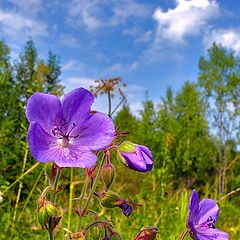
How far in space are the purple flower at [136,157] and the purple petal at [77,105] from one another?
0.40 ft

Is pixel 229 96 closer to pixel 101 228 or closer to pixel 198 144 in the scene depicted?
pixel 198 144

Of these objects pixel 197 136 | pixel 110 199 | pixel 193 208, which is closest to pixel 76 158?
pixel 110 199

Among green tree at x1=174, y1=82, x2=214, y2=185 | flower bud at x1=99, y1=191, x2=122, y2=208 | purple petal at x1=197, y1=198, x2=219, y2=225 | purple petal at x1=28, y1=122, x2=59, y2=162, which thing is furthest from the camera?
green tree at x1=174, y1=82, x2=214, y2=185

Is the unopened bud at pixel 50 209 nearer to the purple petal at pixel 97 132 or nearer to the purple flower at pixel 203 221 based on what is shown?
the purple petal at pixel 97 132

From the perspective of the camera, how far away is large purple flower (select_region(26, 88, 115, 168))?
1.01 metres

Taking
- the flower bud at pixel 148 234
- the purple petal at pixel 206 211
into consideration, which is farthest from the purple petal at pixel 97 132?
the purple petal at pixel 206 211

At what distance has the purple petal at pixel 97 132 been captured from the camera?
1.02 metres

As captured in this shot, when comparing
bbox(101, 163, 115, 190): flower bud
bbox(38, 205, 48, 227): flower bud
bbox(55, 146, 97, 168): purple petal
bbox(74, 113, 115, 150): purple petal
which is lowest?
bbox(38, 205, 48, 227): flower bud

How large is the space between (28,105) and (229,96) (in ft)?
82.6

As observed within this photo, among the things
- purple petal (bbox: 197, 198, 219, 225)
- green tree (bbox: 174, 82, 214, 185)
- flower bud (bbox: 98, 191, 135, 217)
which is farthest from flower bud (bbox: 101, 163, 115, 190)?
green tree (bbox: 174, 82, 214, 185)

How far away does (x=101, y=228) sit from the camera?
1119 millimetres

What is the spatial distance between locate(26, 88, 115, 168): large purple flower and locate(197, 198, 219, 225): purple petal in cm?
36

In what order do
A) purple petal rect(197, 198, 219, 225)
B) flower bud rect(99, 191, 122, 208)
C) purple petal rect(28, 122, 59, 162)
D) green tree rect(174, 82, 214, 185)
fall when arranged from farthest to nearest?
green tree rect(174, 82, 214, 185)
purple petal rect(197, 198, 219, 225)
flower bud rect(99, 191, 122, 208)
purple petal rect(28, 122, 59, 162)

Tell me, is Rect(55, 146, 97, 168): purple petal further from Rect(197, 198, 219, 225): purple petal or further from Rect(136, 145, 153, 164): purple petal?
Rect(197, 198, 219, 225): purple petal
